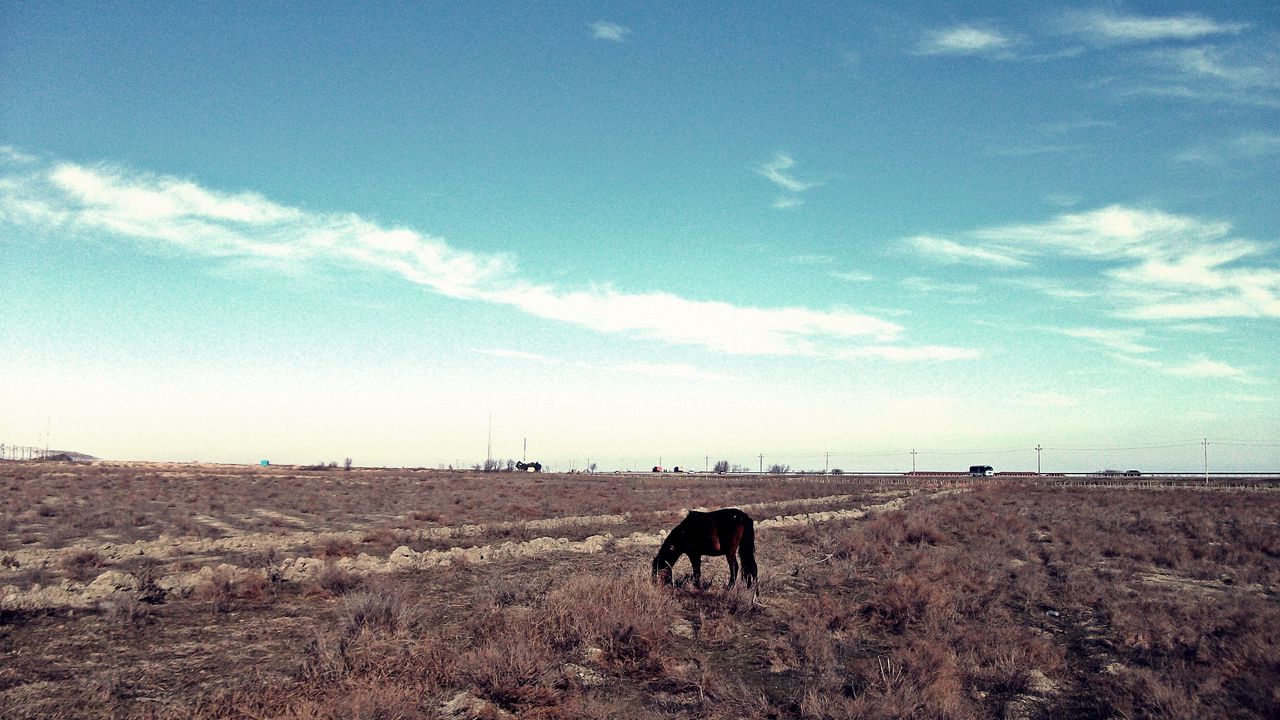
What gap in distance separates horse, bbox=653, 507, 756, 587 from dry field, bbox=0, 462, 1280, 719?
571 millimetres

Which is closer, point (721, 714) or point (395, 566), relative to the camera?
point (721, 714)

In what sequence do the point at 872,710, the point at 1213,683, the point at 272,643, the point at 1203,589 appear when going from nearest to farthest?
the point at 872,710
the point at 1213,683
the point at 272,643
the point at 1203,589

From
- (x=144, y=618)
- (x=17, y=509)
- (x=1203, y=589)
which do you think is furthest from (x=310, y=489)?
(x=1203, y=589)

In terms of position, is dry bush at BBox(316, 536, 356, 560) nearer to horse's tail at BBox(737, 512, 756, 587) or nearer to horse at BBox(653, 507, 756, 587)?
horse at BBox(653, 507, 756, 587)

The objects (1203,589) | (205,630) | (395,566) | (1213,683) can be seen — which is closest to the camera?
(1213,683)

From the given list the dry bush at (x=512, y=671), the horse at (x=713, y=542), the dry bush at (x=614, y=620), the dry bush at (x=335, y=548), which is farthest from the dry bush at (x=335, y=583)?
the horse at (x=713, y=542)

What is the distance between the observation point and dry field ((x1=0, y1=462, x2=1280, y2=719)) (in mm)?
7449

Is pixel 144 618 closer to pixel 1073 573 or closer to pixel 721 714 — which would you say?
pixel 721 714

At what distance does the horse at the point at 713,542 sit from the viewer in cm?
1266

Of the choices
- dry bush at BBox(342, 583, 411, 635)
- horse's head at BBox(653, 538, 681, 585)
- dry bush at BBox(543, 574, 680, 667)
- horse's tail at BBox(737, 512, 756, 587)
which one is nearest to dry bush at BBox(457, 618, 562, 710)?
dry bush at BBox(543, 574, 680, 667)

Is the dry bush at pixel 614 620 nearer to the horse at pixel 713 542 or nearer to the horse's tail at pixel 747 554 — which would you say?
the horse at pixel 713 542

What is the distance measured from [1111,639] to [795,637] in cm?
511

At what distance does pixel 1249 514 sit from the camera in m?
31.8

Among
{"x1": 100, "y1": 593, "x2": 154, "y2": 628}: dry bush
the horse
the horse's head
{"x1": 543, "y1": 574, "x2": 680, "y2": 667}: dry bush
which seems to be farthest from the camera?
the horse's head
